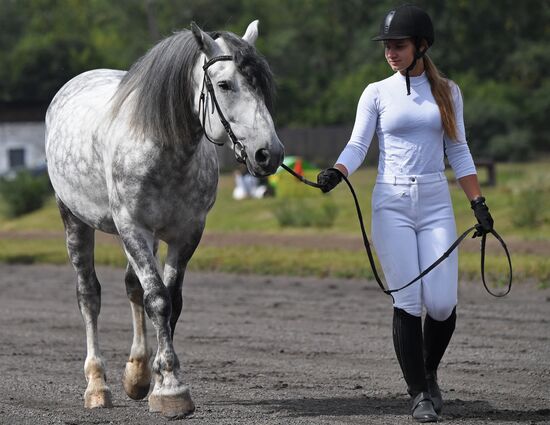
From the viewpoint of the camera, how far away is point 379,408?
21.5ft

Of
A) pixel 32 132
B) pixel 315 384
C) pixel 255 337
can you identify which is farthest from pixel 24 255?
pixel 32 132

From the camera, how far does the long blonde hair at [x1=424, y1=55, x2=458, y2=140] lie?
20.1ft

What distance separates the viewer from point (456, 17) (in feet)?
192

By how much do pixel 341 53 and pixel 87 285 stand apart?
64546mm

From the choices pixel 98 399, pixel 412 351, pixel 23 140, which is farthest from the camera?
pixel 23 140

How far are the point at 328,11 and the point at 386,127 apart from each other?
213ft

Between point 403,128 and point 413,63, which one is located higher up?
point 413,63

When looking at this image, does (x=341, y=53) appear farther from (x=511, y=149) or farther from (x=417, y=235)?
(x=417, y=235)

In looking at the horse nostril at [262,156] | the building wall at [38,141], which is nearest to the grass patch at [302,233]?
Answer: the horse nostril at [262,156]

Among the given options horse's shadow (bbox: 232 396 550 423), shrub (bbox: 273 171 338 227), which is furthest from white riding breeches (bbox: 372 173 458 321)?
shrub (bbox: 273 171 338 227)

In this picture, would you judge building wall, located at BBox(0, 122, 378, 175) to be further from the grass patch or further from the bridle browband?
the bridle browband

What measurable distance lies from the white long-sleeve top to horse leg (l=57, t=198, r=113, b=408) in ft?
6.49

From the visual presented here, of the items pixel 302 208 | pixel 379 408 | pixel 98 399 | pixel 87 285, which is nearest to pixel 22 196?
pixel 302 208

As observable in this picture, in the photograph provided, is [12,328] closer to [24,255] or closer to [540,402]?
[540,402]
